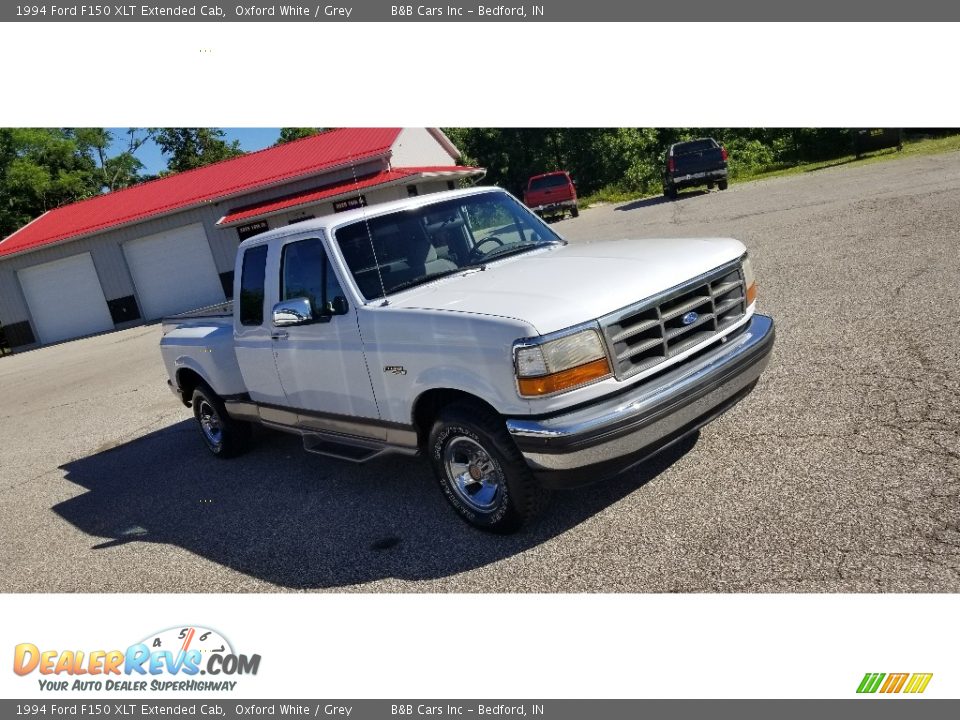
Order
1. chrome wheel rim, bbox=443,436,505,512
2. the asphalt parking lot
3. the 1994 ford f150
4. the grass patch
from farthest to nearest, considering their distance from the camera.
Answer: the grass patch
chrome wheel rim, bbox=443,436,505,512
the 1994 ford f150
the asphalt parking lot

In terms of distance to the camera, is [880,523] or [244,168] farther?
[244,168]

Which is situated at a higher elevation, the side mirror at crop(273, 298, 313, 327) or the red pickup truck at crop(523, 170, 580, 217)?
the side mirror at crop(273, 298, 313, 327)

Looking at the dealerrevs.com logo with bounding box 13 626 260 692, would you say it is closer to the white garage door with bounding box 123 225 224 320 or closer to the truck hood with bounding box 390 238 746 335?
the truck hood with bounding box 390 238 746 335

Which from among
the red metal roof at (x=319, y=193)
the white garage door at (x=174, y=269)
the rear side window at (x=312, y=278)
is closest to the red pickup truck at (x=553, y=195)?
the red metal roof at (x=319, y=193)

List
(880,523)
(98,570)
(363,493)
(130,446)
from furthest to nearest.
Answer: (130,446)
(363,493)
(98,570)
(880,523)

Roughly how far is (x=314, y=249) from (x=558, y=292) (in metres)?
2.01

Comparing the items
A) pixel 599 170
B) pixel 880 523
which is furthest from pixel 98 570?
pixel 599 170

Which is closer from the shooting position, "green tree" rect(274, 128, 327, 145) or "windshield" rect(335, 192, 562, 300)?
"windshield" rect(335, 192, 562, 300)

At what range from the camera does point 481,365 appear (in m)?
3.87

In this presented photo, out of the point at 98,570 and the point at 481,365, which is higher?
the point at 481,365

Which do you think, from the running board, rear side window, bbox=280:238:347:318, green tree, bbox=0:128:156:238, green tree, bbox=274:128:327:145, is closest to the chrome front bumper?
the running board

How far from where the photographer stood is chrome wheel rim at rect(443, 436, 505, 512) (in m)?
4.17

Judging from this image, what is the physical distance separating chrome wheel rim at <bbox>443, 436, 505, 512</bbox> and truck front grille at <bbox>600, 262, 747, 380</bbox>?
0.94 m

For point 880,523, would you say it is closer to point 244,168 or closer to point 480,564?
point 480,564
